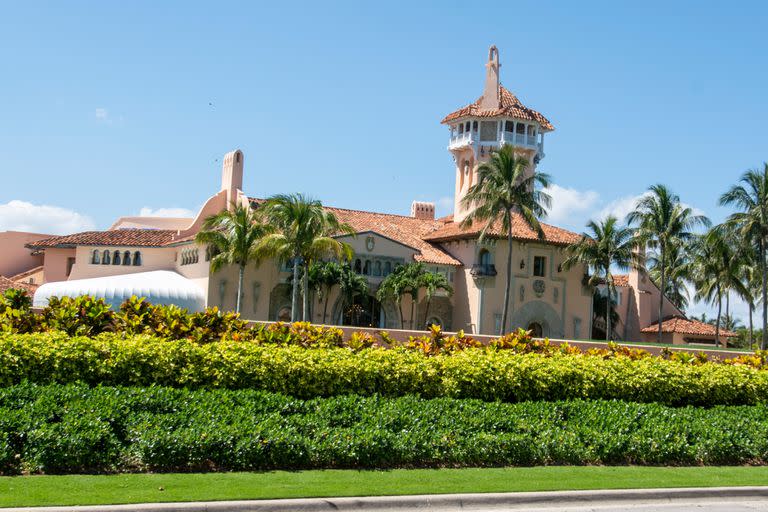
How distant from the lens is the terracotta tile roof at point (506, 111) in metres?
57.1

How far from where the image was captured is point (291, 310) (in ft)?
159

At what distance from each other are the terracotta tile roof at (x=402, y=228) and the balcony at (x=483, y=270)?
53.8 inches

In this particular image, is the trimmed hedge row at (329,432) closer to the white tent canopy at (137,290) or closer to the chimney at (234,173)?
the white tent canopy at (137,290)

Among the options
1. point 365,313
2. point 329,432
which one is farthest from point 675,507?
point 365,313

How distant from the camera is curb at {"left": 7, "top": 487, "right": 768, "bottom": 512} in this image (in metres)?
11.2

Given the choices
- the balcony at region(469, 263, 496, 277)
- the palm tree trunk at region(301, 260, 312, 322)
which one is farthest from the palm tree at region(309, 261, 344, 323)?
the balcony at region(469, 263, 496, 277)

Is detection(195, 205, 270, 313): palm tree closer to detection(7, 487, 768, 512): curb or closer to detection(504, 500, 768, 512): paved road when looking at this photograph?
detection(7, 487, 768, 512): curb

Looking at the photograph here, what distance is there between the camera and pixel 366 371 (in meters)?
17.6

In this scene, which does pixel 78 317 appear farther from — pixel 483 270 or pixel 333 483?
pixel 483 270

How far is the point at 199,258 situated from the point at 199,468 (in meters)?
35.5

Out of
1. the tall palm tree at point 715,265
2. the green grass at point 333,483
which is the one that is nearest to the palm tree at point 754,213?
the tall palm tree at point 715,265

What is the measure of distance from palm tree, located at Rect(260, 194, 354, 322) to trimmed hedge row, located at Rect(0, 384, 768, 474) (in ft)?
86.7

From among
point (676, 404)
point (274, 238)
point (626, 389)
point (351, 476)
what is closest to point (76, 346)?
point (351, 476)

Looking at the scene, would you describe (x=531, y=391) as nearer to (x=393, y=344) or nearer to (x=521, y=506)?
(x=393, y=344)
